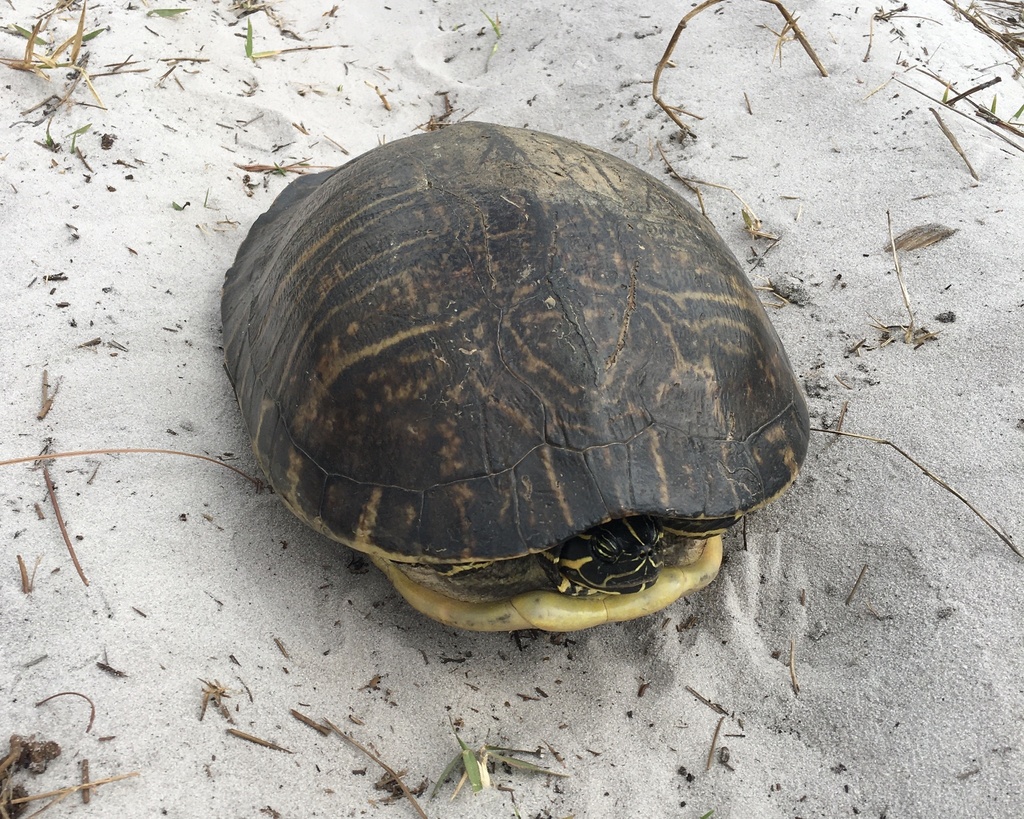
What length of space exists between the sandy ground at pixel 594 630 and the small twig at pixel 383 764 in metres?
0.03

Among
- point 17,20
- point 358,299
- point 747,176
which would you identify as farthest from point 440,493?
point 17,20

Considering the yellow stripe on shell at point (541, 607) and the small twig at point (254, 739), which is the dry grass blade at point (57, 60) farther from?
the small twig at point (254, 739)

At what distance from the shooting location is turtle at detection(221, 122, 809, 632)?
2193mm

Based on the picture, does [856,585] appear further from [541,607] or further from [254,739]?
[254,739]

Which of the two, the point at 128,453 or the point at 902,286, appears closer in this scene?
the point at 128,453

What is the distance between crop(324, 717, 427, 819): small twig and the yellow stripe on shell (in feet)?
1.39

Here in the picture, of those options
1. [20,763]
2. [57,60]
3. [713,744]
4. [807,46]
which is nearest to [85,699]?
[20,763]

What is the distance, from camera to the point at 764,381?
255cm

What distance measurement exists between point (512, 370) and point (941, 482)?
1632 mm

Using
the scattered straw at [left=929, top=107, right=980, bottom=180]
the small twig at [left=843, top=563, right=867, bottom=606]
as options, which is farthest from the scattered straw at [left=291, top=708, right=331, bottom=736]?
the scattered straw at [left=929, top=107, right=980, bottom=180]

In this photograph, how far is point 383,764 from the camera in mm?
2203

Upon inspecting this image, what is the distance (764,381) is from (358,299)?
1333 mm

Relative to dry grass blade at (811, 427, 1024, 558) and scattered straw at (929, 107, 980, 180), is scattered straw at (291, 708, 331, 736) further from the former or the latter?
scattered straw at (929, 107, 980, 180)

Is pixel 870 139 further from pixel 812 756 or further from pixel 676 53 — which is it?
pixel 812 756
